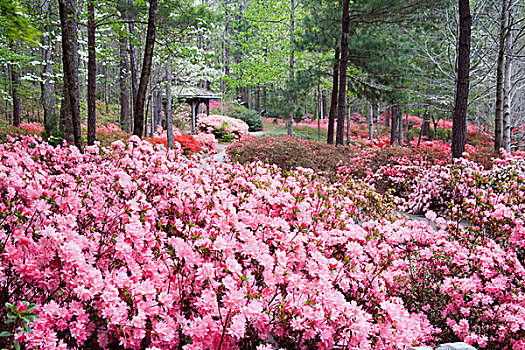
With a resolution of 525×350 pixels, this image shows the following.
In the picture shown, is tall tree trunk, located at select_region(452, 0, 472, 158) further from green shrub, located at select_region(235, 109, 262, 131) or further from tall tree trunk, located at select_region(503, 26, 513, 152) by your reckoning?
green shrub, located at select_region(235, 109, 262, 131)

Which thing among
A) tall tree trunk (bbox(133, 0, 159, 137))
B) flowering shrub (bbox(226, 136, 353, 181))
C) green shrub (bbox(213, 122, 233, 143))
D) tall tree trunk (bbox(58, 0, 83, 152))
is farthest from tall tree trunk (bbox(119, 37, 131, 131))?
tall tree trunk (bbox(58, 0, 83, 152))

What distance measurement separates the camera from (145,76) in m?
6.94

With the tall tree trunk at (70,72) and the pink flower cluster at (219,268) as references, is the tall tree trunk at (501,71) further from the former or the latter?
the tall tree trunk at (70,72)

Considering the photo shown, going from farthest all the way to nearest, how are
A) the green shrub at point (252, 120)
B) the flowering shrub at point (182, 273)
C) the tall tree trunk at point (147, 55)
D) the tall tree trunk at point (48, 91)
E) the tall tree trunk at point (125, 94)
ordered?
the green shrub at point (252, 120) < the tall tree trunk at point (125, 94) < the tall tree trunk at point (48, 91) < the tall tree trunk at point (147, 55) < the flowering shrub at point (182, 273)

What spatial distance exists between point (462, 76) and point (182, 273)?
819 cm

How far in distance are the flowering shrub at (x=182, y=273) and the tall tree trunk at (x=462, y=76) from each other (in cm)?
667

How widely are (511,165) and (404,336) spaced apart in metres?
6.09

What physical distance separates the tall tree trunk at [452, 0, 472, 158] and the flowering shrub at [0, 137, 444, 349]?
667 centimetres

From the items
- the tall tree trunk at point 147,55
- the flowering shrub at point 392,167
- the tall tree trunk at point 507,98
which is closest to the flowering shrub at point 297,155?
the flowering shrub at point 392,167

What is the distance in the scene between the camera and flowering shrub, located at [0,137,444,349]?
1426mm

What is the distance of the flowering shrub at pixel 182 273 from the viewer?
1426 millimetres

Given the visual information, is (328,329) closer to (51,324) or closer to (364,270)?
(364,270)

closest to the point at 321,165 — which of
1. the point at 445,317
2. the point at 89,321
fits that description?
the point at 445,317

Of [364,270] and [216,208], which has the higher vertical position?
[216,208]
